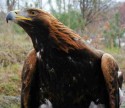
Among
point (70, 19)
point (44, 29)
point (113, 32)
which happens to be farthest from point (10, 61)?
point (113, 32)

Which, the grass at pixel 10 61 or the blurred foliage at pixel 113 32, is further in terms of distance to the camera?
the blurred foliage at pixel 113 32

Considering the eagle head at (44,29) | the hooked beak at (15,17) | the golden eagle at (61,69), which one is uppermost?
the hooked beak at (15,17)

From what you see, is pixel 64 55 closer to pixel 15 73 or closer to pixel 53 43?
pixel 53 43

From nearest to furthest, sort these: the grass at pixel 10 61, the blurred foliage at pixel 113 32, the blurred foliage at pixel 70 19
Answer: the grass at pixel 10 61
the blurred foliage at pixel 70 19
the blurred foliage at pixel 113 32

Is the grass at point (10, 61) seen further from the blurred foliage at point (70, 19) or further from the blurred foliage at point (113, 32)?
the blurred foliage at point (113, 32)

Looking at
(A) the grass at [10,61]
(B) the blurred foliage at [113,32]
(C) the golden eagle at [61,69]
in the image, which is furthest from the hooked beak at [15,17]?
(B) the blurred foliage at [113,32]

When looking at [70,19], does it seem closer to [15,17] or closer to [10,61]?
[10,61]

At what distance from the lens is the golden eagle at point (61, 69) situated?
16.8 feet

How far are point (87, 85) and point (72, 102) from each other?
0.85ft

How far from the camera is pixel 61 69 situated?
533cm

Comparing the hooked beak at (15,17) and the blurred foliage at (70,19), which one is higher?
the hooked beak at (15,17)

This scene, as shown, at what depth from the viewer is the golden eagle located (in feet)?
16.8

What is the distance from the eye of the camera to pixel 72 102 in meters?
5.49

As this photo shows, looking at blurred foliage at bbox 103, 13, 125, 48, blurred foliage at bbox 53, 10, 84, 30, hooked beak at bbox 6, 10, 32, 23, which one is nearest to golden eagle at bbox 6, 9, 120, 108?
hooked beak at bbox 6, 10, 32, 23
